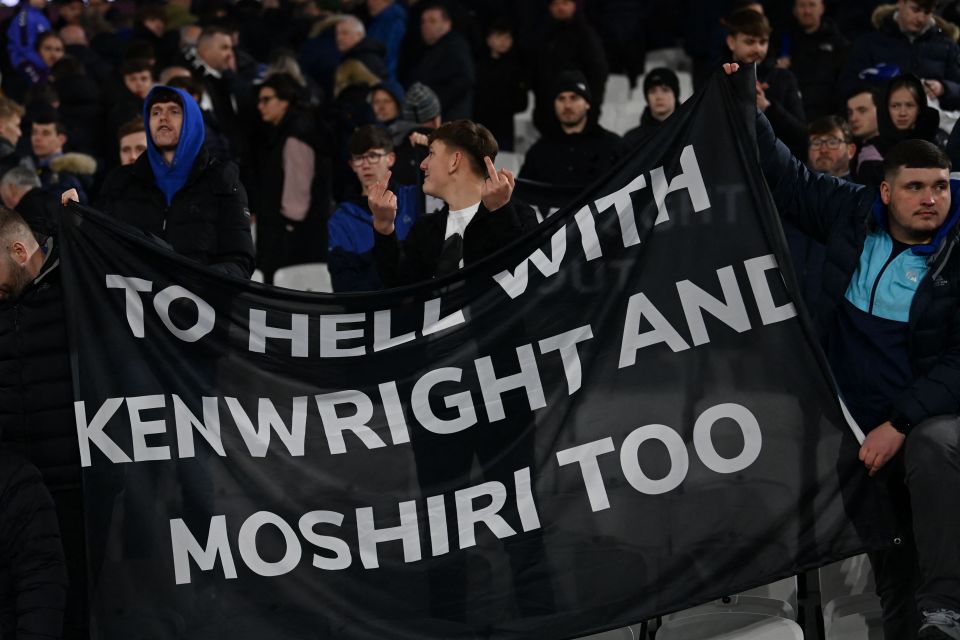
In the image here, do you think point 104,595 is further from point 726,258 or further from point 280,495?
point 726,258

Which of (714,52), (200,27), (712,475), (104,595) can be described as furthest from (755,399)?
(200,27)

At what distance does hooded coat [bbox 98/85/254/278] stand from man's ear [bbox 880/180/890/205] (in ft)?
8.14

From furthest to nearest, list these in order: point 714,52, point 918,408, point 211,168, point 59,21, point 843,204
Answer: point 59,21, point 714,52, point 211,168, point 843,204, point 918,408

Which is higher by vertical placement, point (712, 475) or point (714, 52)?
point (714, 52)

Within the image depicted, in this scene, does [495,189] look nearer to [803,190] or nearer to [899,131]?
[803,190]

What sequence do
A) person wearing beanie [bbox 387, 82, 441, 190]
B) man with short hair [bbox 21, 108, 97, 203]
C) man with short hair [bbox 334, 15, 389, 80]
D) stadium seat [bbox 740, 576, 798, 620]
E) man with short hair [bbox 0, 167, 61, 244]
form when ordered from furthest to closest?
man with short hair [bbox 334, 15, 389, 80], man with short hair [bbox 21, 108, 97, 203], person wearing beanie [bbox 387, 82, 441, 190], man with short hair [bbox 0, 167, 61, 244], stadium seat [bbox 740, 576, 798, 620]

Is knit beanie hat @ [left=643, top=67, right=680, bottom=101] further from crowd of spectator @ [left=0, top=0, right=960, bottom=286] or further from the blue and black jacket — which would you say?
the blue and black jacket

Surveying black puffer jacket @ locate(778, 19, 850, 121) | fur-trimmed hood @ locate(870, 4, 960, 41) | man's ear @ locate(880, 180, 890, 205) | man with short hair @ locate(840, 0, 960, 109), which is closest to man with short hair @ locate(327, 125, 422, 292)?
man's ear @ locate(880, 180, 890, 205)

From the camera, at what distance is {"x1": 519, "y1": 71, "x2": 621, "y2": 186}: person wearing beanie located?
923 centimetres

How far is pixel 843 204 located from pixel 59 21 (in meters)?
11.5

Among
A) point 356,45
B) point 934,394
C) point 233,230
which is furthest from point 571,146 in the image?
point 934,394

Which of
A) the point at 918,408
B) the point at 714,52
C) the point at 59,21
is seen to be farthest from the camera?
the point at 59,21

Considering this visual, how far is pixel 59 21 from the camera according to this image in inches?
607

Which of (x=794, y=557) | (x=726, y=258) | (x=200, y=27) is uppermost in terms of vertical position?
(x=200, y=27)
